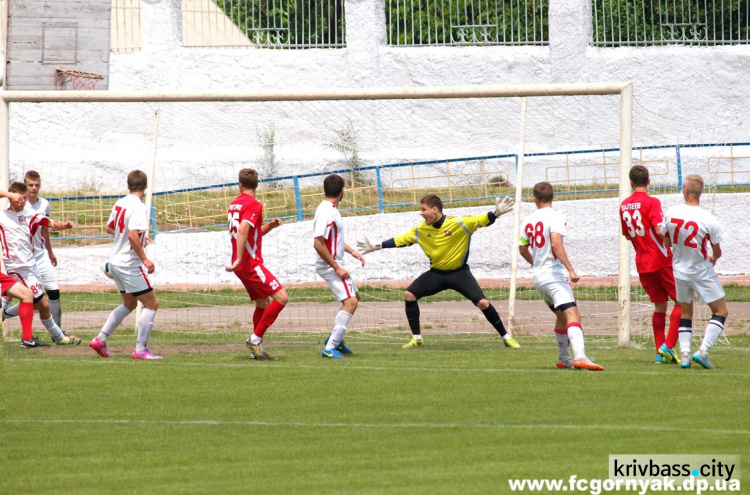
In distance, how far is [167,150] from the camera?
17.2 metres

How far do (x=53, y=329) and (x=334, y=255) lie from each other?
372 cm

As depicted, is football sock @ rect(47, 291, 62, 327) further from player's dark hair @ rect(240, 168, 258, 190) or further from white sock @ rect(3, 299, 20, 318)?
player's dark hair @ rect(240, 168, 258, 190)

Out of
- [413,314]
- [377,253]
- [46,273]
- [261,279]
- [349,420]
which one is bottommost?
[349,420]

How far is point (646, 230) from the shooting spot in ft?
34.6

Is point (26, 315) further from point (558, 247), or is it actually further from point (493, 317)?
point (558, 247)

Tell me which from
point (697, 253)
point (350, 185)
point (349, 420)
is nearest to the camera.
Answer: point (349, 420)

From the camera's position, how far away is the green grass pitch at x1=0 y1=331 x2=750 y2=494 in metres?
5.79

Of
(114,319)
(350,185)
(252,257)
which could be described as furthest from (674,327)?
(350,185)

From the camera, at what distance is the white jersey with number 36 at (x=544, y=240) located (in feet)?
31.9

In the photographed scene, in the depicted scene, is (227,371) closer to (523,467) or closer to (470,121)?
(523,467)

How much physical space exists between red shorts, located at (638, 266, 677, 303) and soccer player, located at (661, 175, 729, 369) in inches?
23.1

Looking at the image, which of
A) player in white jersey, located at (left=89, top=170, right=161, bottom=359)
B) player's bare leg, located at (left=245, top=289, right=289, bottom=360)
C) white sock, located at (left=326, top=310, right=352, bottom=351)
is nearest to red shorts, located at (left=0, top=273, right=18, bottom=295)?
player in white jersey, located at (left=89, top=170, right=161, bottom=359)

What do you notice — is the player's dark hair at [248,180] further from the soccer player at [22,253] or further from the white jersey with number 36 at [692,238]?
the white jersey with number 36 at [692,238]

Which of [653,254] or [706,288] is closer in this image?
[706,288]
